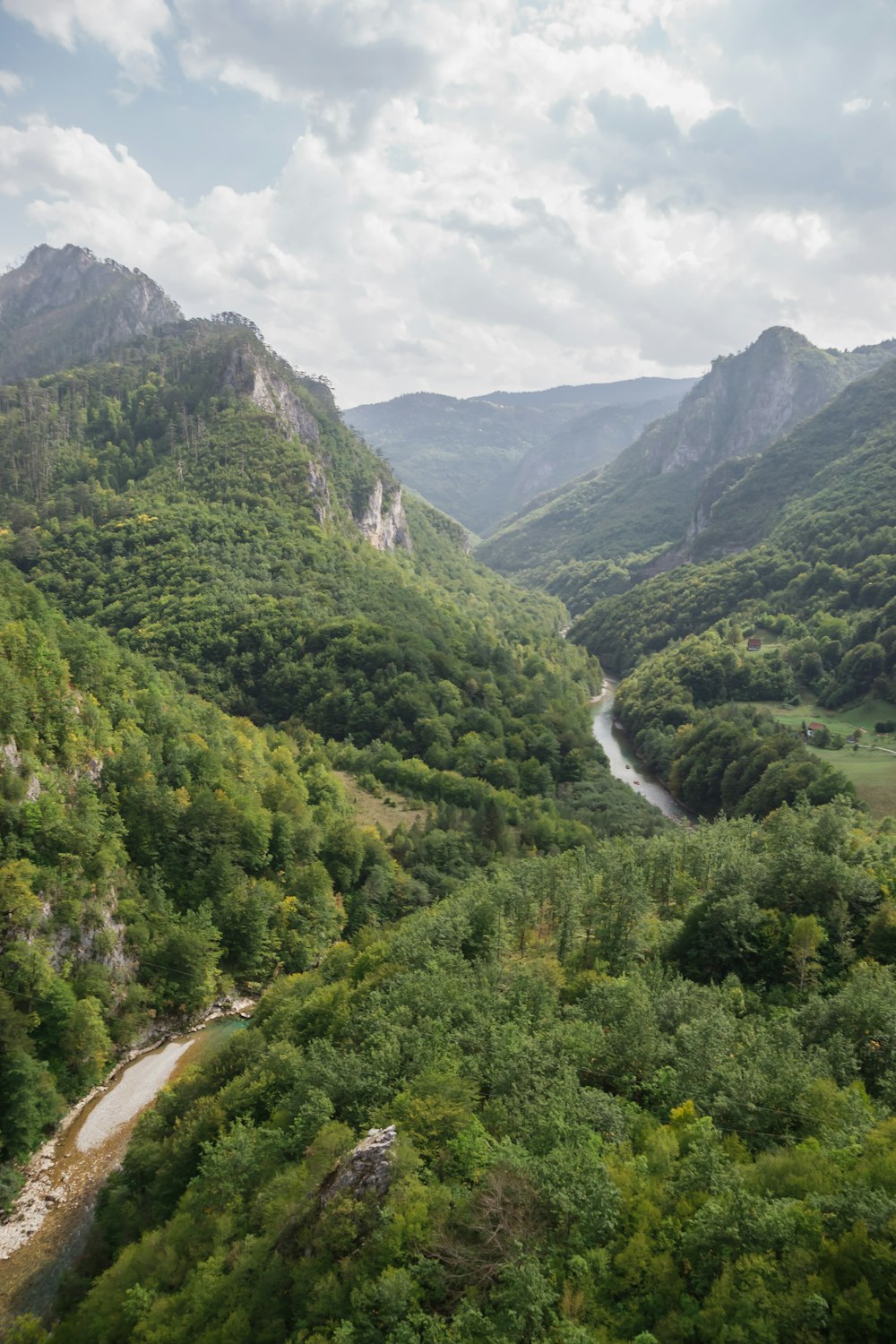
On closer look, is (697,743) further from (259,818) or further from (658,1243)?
(658,1243)

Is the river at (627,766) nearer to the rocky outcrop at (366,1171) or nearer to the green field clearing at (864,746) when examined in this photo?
the green field clearing at (864,746)

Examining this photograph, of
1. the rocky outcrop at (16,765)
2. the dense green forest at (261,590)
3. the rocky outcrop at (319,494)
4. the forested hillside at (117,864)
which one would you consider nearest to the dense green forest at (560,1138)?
the forested hillside at (117,864)

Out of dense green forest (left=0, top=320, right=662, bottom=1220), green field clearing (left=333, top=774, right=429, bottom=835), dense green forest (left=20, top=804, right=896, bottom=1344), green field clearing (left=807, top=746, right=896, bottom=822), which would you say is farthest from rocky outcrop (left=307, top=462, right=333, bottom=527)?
dense green forest (left=20, top=804, right=896, bottom=1344)

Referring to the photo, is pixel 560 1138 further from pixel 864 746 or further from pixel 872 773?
pixel 864 746

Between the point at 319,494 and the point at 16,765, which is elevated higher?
the point at 319,494

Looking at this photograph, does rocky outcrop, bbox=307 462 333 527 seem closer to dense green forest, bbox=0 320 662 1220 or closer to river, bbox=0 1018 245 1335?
dense green forest, bbox=0 320 662 1220

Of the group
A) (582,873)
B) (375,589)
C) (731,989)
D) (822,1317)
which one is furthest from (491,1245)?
(375,589)

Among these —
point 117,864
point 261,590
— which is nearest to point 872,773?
point 117,864
